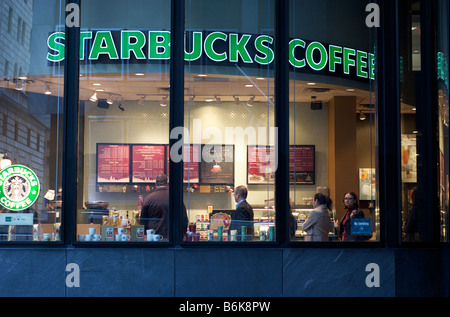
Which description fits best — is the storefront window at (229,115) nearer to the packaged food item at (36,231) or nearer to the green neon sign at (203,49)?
the green neon sign at (203,49)

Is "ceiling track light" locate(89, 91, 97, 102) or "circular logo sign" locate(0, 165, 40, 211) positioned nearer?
"circular logo sign" locate(0, 165, 40, 211)

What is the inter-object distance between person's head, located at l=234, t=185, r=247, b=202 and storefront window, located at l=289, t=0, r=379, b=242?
2.26 feet

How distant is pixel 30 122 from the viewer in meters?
9.50

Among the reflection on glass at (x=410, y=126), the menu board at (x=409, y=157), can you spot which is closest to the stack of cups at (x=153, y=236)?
the reflection on glass at (x=410, y=126)

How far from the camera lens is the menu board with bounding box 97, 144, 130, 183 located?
9547 mm

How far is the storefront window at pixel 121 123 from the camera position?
9.33 metres

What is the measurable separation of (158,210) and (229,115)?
169 centimetres

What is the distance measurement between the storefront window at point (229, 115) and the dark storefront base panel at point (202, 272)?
1.67ft

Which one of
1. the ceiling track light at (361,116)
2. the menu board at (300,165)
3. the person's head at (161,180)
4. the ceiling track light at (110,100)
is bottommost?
the person's head at (161,180)

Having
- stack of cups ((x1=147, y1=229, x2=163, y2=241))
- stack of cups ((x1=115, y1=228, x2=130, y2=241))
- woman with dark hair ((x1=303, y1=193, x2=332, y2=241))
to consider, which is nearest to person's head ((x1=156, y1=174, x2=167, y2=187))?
stack of cups ((x1=147, y1=229, x2=163, y2=241))

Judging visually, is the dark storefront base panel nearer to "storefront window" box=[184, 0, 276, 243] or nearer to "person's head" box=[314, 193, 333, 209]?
"storefront window" box=[184, 0, 276, 243]

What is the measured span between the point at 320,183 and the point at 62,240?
11.9 ft
